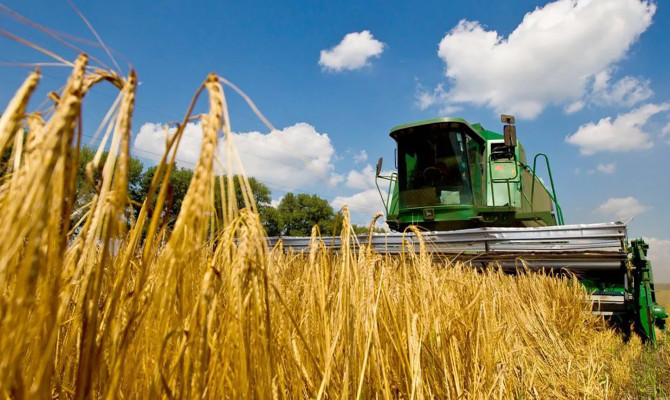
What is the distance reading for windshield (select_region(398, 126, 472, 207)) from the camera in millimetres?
6402

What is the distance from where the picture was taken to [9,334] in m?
0.47

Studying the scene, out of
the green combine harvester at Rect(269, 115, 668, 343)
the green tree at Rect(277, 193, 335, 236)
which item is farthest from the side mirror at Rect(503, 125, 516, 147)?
the green tree at Rect(277, 193, 335, 236)

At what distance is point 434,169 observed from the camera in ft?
21.6

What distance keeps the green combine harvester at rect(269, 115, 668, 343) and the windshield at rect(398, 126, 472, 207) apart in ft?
0.05

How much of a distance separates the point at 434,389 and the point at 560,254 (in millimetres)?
3824

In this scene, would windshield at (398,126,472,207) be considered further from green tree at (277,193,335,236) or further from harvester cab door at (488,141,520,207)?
green tree at (277,193,335,236)

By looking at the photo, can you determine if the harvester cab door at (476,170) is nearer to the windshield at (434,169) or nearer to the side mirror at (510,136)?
the windshield at (434,169)

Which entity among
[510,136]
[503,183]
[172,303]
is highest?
[510,136]

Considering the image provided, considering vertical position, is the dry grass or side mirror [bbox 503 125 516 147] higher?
side mirror [bbox 503 125 516 147]

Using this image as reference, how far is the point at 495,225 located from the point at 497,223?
0.18ft

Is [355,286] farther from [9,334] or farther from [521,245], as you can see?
[521,245]

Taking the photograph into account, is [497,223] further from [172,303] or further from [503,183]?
[172,303]

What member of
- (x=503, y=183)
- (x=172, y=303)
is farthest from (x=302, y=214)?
(x=172, y=303)

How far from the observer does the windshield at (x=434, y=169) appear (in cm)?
640
